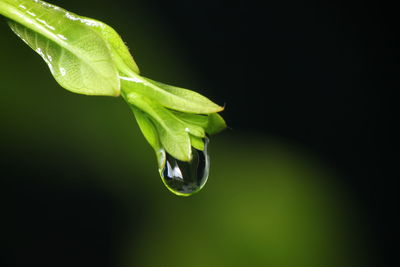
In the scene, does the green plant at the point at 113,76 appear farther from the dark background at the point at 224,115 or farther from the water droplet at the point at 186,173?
the dark background at the point at 224,115

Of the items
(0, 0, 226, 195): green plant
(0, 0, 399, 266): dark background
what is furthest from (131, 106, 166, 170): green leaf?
(0, 0, 399, 266): dark background

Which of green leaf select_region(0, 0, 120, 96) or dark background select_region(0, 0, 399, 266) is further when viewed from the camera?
dark background select_region(0, 0, 399, 266)

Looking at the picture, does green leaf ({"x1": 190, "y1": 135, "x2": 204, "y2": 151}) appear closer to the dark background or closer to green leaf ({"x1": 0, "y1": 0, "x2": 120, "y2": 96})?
green leaf ({"x1": 0, "y1": 0, "x2": 120, "y2": 96})

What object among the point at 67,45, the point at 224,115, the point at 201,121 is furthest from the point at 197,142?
the point at 224,115

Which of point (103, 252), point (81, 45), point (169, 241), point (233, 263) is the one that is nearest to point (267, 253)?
point (233, 263)

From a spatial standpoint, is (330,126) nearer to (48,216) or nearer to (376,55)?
(376,55)

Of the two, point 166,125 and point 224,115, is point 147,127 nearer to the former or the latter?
point 166,125

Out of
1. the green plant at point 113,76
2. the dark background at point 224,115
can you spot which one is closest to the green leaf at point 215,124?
the green plant at point 113,76
